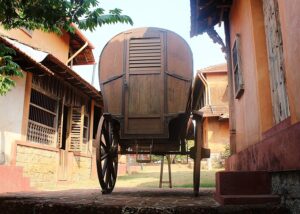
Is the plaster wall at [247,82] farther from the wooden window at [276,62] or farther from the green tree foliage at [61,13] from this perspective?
the green tree foliage at [61,13]

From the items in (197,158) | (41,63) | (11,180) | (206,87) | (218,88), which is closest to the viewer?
(197,158)

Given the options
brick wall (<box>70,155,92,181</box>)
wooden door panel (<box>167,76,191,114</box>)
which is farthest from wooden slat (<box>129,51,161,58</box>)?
brick wall (<box>70,155,92,181</box>)

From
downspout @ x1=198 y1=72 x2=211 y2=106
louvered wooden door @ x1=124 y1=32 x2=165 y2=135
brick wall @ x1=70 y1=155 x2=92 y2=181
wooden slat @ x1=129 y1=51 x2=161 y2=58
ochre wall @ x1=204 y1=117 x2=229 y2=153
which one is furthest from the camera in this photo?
downspout @ x1=198 y1=72 x2=211 y2=106

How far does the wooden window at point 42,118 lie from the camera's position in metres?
9.77

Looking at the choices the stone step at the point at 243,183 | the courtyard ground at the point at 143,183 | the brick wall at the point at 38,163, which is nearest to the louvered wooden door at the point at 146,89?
Result: the stone step at the point at 243,183

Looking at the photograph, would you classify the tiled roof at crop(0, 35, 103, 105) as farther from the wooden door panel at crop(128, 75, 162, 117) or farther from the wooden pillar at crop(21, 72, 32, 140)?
the wooden door panel at crop(128, 75, 162, 117)

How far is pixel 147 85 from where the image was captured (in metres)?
4.12

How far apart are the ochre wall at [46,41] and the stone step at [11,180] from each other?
4583mm

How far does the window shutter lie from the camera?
12445mm

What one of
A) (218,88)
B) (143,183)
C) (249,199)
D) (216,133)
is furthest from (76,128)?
(249,199)

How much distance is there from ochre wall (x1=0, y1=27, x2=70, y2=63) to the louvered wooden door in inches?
287

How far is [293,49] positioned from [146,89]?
6.40 feet

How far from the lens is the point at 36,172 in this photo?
31.5ft

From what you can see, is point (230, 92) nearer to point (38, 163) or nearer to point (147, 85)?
point (147, 85)
